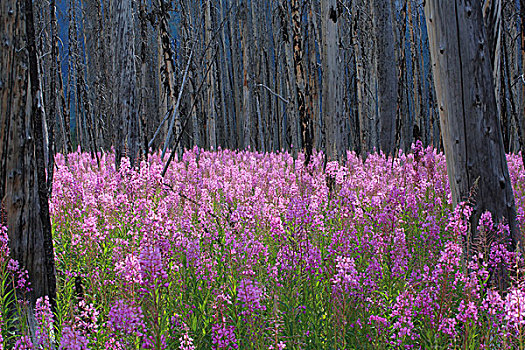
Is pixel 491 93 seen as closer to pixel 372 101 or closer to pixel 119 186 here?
pixel 119 186

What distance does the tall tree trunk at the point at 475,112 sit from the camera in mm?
3510

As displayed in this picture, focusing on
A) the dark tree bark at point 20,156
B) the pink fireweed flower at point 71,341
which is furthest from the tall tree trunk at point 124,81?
the pink fireweed flower at point 71,341

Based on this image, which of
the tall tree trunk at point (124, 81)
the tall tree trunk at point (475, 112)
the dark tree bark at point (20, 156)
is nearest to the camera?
the dark tree bark at point (20, 156)

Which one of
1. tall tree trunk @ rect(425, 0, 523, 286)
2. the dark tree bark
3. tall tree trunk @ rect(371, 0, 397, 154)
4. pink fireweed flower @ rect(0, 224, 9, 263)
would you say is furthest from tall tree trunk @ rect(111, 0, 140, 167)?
tall tree trunk @ rect(371, 0, 397, 154)

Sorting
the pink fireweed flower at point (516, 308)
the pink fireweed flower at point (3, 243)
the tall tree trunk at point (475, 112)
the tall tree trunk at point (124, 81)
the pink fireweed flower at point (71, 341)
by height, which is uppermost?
the tall tree trunk at point (124, 81)

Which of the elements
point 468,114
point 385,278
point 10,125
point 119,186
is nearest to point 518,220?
point 468,114

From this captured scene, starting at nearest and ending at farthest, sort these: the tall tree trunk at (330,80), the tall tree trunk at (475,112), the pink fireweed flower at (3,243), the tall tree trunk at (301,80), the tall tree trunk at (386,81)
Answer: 1. the pink fireweed flower at (3,243)
2. the tall tree trunk at (475,112)
3. the tall tree trunk at (330,80)
4. the tall tree trunk at (301,80)
5. the tall tree trunk at (386,81)

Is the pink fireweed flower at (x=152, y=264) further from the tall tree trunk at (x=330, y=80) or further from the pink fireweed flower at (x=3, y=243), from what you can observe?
the tall tree trunk at (x=330, y=80)

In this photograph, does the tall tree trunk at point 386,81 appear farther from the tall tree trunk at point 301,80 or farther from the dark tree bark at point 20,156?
the dark tree bark at point 20,156

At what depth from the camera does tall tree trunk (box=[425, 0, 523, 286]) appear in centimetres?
351

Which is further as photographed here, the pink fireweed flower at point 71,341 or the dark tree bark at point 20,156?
the dark tree bark at point 20,156

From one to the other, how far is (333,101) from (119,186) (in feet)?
12.9

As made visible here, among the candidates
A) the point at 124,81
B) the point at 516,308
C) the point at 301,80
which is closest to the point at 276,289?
the point at 516,308

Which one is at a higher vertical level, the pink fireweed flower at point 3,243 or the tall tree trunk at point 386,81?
the tall tree trunk at point 386,81
